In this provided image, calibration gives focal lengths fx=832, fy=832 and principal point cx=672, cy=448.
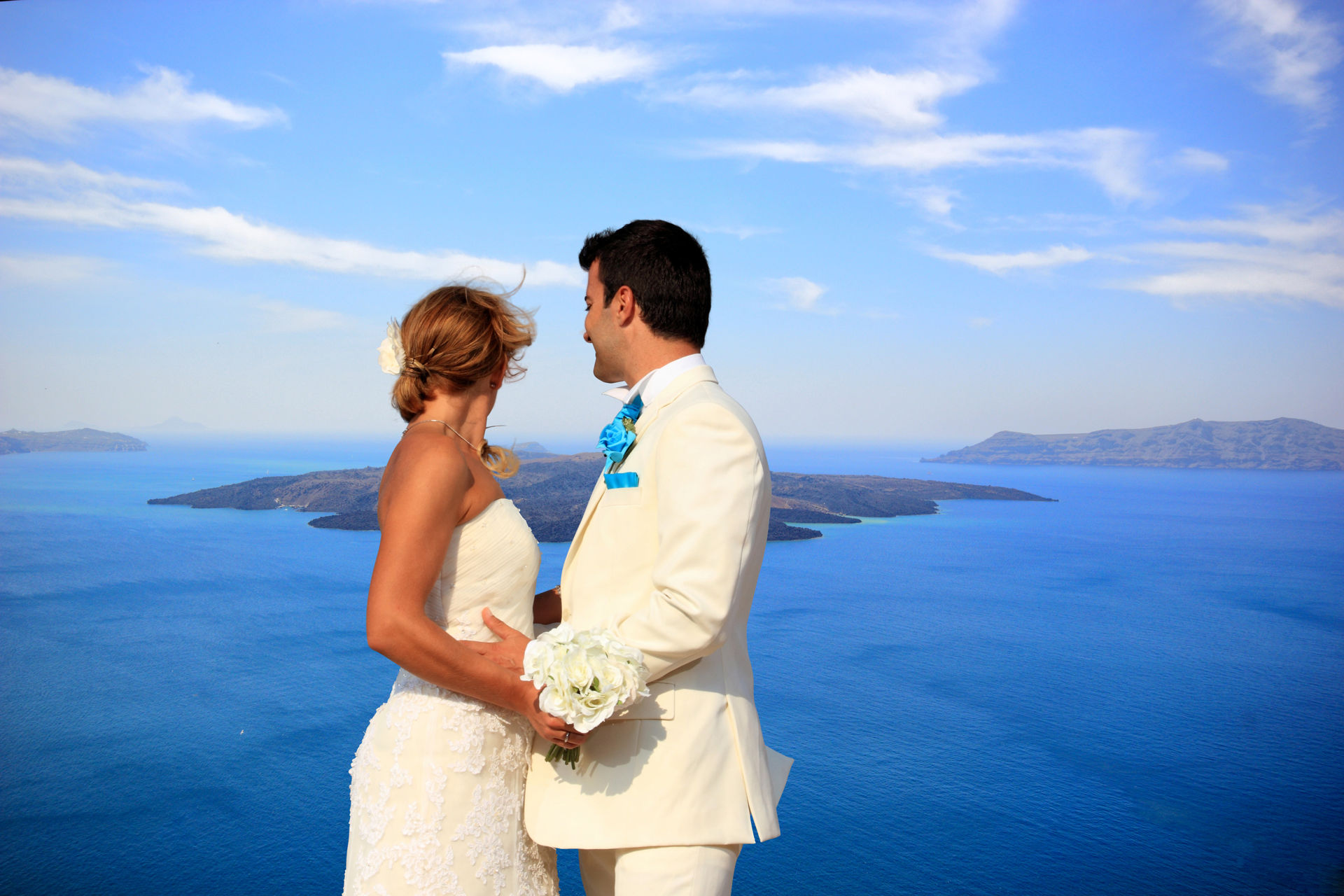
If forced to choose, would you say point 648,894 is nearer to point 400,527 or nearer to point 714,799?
point 714,799

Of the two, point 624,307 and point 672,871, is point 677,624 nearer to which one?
point 672,871

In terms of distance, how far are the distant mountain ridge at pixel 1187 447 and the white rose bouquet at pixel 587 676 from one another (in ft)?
469

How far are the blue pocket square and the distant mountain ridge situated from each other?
143m

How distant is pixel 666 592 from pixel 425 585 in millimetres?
641

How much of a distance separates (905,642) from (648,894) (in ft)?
189

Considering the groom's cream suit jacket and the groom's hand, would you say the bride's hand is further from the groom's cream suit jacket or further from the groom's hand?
the groom's hand

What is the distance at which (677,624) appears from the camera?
1.95 m

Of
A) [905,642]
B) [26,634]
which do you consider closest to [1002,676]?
[905,642]

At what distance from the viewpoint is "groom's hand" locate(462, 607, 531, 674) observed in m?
2.30

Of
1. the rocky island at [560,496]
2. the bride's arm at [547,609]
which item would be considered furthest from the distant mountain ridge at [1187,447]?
the bride's arm at [547,609]

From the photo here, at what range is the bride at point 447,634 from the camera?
214cm

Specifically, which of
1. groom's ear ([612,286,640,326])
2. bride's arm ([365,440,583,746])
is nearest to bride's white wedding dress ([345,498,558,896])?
bride's arm ([365,440,583,746])

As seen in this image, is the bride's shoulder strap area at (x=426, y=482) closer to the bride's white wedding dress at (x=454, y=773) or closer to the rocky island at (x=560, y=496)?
the bride's white wedding dress at (x=454, y=773)

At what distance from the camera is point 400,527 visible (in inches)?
83.6
